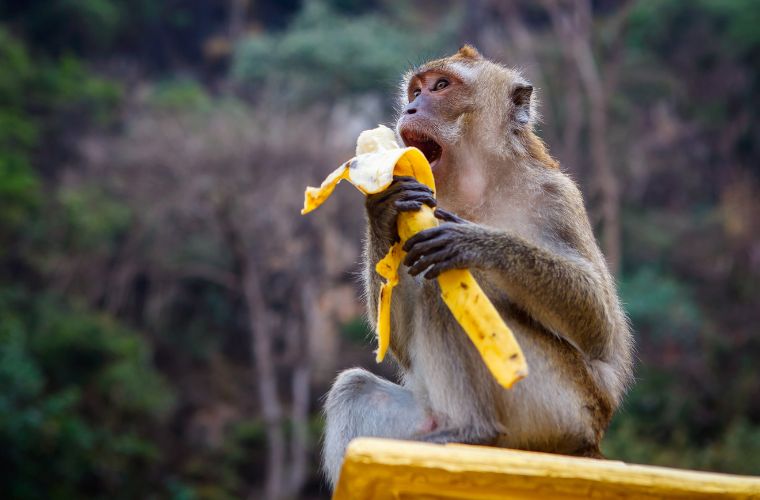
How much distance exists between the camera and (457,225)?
3.95 meters

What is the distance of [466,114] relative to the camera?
464 cm

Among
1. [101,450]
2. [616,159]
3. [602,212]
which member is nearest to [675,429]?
[602,212]

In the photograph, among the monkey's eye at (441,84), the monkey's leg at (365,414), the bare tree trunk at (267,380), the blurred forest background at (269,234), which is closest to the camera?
the monkey's leg at (365,414)

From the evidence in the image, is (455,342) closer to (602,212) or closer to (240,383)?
(602,212)

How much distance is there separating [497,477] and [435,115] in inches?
76.2

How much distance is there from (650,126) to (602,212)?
1064cm

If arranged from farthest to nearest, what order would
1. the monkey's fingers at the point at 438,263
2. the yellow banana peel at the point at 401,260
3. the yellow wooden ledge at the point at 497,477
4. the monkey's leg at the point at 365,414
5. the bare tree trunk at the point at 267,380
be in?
the bare tree trunk at the point at 267,380 → the monkey's leg at the point at 365,414 → the monkey's fingers at the point at 438,263 → the yellow banana peel at the point at 401,260 → the yellow wooden ledge at the point at 497,477

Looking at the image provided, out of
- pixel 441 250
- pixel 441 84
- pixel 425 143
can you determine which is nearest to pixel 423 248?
pixel 441 250

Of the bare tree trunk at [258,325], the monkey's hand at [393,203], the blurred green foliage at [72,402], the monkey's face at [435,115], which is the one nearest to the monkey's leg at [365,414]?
the monkey's hand at [393,203]

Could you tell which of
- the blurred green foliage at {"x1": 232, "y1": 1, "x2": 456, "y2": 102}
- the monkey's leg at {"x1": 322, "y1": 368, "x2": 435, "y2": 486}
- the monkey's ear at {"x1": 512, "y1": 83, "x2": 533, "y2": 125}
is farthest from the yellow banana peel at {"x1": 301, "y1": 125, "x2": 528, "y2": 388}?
the blurred green foliage at {"x1": 232, "y1": 1, "x2": 456, "y2": 102}

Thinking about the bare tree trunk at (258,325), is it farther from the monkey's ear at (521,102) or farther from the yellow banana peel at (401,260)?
the yellow banana peel at (401,260)

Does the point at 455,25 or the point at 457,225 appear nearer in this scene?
the point at 457,225

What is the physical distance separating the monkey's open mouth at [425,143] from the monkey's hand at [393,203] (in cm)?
53

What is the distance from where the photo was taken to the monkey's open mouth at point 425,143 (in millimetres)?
4523
